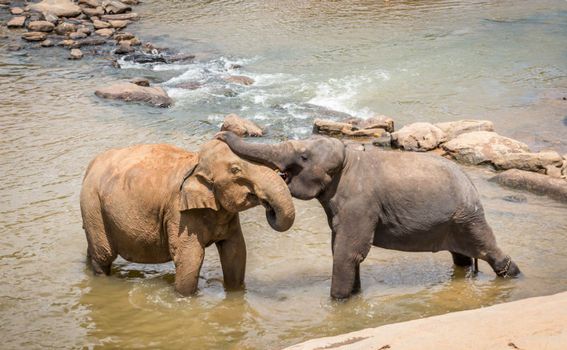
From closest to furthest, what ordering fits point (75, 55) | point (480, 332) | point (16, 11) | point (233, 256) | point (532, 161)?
point (480, 332)
point (233, 256)
point (532, 161)
point (75, 55)
point (16, 11)

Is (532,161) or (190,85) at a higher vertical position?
(532,161)

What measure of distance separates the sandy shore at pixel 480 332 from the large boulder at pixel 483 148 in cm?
589

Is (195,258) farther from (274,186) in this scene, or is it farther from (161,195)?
(274,186)

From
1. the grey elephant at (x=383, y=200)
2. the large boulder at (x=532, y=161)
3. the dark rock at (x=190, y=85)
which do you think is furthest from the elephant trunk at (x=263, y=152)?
the dark rock at (x=190, y=85)

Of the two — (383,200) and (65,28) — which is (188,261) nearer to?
(383,200)

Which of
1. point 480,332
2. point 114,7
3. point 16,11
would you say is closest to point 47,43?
point 16,11

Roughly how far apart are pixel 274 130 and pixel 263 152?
7.02 metres

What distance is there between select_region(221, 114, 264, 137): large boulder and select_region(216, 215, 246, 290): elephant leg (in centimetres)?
573

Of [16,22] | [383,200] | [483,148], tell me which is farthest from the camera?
[16,22]

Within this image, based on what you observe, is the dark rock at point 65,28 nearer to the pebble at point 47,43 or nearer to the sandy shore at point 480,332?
the pebble at point 47,43

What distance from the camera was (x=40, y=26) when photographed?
72.4 ft

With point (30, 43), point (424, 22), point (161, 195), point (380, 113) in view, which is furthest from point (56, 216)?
point (424, 22)

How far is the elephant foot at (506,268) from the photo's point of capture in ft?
25.7

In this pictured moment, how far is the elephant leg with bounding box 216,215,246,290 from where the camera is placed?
7570 millimetres
